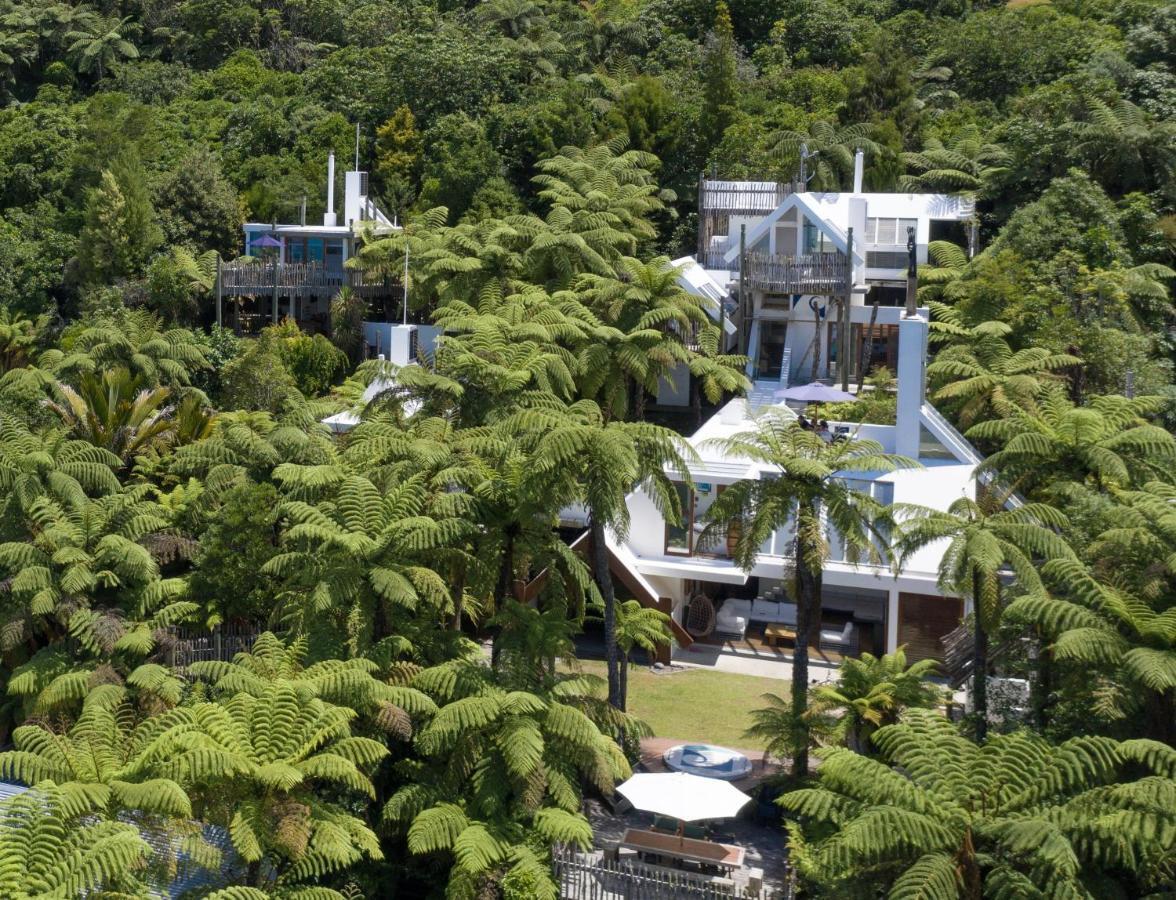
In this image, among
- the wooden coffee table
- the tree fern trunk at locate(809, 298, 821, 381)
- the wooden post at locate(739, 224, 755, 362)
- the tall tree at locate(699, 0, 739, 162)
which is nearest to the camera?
the wooden coffee table

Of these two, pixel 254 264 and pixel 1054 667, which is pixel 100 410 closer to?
pixel 254 264

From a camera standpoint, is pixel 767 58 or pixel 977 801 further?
pixel 767 58

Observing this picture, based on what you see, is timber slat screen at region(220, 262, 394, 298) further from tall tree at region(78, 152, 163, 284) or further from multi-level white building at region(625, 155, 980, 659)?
multi-level white building at region(625, 155, 980, 659)

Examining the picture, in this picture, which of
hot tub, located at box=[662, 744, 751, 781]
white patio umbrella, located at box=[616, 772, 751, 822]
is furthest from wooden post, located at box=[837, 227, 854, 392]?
white patio umbrella, located at box=[616, 772, 751, 822]

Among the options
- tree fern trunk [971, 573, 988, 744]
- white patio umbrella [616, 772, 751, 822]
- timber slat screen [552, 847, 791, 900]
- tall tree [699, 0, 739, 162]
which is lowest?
timber slat screen [552, 847, 791, 900]

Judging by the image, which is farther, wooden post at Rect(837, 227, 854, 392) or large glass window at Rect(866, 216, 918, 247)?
large glass window at Rect(866, 216, 918, 247)

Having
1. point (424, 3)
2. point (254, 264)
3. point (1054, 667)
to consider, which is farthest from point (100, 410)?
point (424, 3)

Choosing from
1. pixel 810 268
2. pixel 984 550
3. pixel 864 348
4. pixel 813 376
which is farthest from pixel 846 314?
pixel 984 550

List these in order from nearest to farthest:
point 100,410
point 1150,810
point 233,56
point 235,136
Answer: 1. point 1150,810
2. point 100,410
3. point 235,136
4. point 233,56
